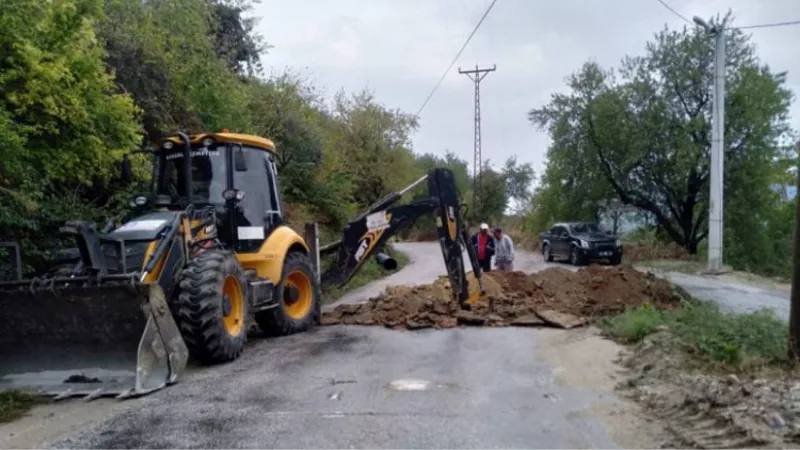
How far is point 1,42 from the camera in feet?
29.0

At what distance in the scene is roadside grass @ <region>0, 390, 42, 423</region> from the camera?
7.19 meters

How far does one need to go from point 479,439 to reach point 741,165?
28127mm

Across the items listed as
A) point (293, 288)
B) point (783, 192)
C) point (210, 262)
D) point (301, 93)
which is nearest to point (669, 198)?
point (783, 192)

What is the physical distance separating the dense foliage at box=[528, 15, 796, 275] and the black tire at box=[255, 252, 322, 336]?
2200cm

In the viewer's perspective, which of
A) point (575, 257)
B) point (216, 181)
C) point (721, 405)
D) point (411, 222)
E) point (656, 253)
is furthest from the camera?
point (656, 253)

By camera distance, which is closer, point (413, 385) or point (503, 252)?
point (413, 385)

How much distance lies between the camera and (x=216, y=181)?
10.8 meters

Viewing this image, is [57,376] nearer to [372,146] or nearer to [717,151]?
[717,151]

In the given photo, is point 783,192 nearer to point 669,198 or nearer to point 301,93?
point 669,198

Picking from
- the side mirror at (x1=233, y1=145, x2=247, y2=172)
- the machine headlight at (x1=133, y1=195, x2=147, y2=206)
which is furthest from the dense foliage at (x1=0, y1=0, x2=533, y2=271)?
the side mirror at (x1=233, y1=145, x2=247, y2=172)

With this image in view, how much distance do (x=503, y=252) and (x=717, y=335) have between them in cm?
809

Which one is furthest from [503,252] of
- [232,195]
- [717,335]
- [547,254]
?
[547,254]

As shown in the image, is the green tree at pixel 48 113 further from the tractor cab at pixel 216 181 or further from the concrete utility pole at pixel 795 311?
the concrete utility pole at pixel 795 311

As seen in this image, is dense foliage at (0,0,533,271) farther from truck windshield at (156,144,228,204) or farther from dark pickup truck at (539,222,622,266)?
dark pickup truck at (539,222,622,266)
